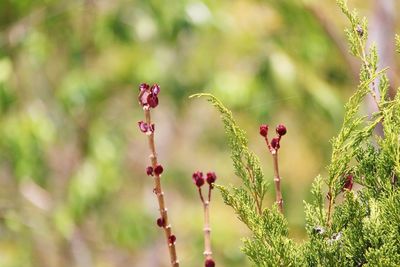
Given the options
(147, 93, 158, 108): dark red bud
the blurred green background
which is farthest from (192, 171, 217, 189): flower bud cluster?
the blurred green background

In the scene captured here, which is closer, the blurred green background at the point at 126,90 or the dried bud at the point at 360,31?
the dried bud at the point at 360,31

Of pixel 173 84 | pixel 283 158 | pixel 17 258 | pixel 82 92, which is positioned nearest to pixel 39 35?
pixel 82 92

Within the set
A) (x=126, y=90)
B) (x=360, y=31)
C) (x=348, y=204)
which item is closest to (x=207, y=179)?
(x=348, y=204)

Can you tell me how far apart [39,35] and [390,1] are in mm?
3422

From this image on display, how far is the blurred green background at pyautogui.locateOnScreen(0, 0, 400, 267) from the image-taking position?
272 inches

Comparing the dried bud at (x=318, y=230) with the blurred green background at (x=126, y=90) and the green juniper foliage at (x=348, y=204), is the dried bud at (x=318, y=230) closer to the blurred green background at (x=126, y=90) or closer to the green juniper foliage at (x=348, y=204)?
the green juniper foliage at (x=348, y=204)

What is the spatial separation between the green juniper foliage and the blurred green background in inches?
134

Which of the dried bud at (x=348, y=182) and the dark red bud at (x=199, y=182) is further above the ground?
the dark red bud at (x=199, y=182)

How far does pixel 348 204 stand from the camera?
188 cm

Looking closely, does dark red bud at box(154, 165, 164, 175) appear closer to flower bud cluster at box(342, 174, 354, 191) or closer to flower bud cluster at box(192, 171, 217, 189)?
flower bud cluster at box(192, 171, 217, 189)

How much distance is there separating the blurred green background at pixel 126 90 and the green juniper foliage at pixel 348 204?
3416 mm

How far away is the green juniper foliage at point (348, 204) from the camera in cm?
181

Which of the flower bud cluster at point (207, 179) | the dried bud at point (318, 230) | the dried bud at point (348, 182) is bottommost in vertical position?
the dried bud at point (318, 230)

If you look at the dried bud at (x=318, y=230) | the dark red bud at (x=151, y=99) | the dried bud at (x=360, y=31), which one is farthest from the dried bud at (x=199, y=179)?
the dried bud at (x=360, y=31)
